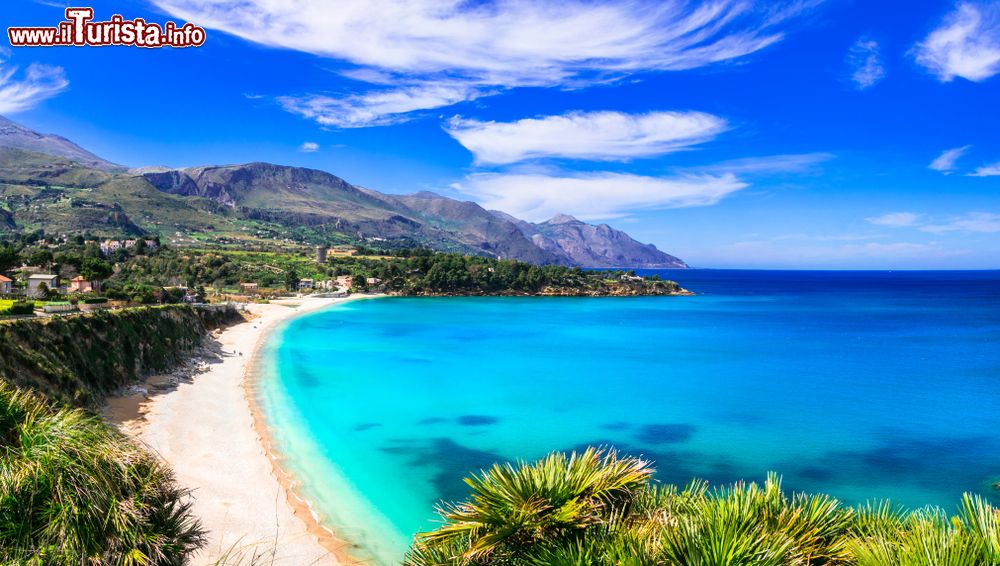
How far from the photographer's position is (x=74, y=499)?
6.28 m

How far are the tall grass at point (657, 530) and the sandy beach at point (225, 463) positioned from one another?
10.6 feet

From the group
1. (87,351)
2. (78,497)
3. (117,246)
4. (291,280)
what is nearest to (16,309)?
(87,351)

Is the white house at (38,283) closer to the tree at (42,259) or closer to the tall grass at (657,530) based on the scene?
the tree at (42,259)

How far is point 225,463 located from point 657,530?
17.3 metres

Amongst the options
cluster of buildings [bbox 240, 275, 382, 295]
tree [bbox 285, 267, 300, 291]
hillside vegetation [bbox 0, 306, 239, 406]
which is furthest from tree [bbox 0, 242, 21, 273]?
tree [bbox 285, 267, 300, 291]

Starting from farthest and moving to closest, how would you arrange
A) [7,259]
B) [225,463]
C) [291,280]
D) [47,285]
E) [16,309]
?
[291,280] → [7,259] → [47,285] → [16,309] → [225,463]

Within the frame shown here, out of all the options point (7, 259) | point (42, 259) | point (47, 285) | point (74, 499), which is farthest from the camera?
point (42, 259)

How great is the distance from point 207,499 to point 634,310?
290 ft

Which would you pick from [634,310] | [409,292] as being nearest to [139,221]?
[409,292]

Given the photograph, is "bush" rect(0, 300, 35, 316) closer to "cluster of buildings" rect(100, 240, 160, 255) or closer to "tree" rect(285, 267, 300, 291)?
"tree" rect(285, 267, 300, 291)

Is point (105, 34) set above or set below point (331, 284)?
above

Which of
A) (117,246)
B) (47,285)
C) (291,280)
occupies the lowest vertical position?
(291,280)

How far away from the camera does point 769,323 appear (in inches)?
3083

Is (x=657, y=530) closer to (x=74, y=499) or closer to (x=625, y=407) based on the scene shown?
(x=74, y=499)
